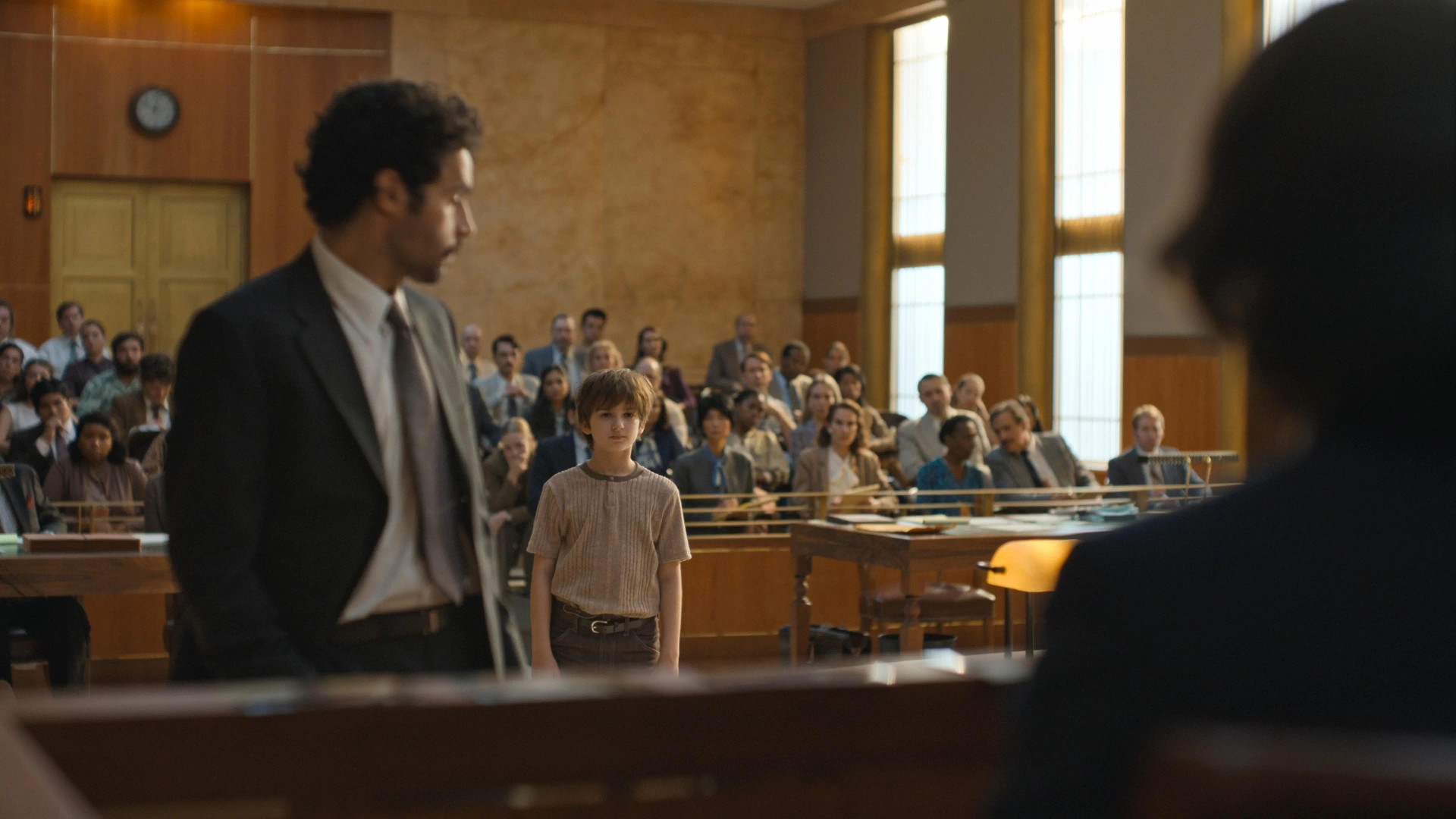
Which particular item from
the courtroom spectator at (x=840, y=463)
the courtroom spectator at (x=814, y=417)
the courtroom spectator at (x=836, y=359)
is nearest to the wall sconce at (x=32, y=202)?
the courtroom spectator at (x=836, y=359)

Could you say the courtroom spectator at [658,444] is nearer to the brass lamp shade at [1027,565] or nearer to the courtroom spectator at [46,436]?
the courtroom spectator at [46,436]

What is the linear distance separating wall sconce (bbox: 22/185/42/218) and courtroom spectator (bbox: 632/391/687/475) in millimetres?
9594

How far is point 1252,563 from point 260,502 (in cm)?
167

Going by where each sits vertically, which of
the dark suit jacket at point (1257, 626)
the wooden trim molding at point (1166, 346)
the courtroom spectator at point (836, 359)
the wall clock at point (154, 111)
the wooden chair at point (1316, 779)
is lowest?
the wooden chair at point (1316, 779)

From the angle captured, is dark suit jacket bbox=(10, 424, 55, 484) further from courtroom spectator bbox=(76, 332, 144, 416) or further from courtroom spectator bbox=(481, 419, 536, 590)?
courtroom spectator bbox=(481, 419, 536, 590)

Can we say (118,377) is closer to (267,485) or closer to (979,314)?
(979,314)

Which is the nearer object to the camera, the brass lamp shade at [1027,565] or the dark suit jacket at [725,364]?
the brass lamp shade at [1027,565]

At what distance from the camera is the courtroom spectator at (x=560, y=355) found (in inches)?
540

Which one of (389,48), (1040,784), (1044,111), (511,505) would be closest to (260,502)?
(1040,784)

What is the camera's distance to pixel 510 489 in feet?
30.8

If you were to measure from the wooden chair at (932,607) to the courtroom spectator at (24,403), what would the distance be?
18.9 ft

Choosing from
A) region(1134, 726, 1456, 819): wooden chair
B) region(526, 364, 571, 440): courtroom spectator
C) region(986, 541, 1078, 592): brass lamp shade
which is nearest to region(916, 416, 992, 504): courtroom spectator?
region(526, 364, 571, 440): courtroom spectator

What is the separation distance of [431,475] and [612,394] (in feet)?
8.14

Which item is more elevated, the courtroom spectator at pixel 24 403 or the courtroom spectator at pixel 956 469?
the courtroom spectator at pixel 24 403
